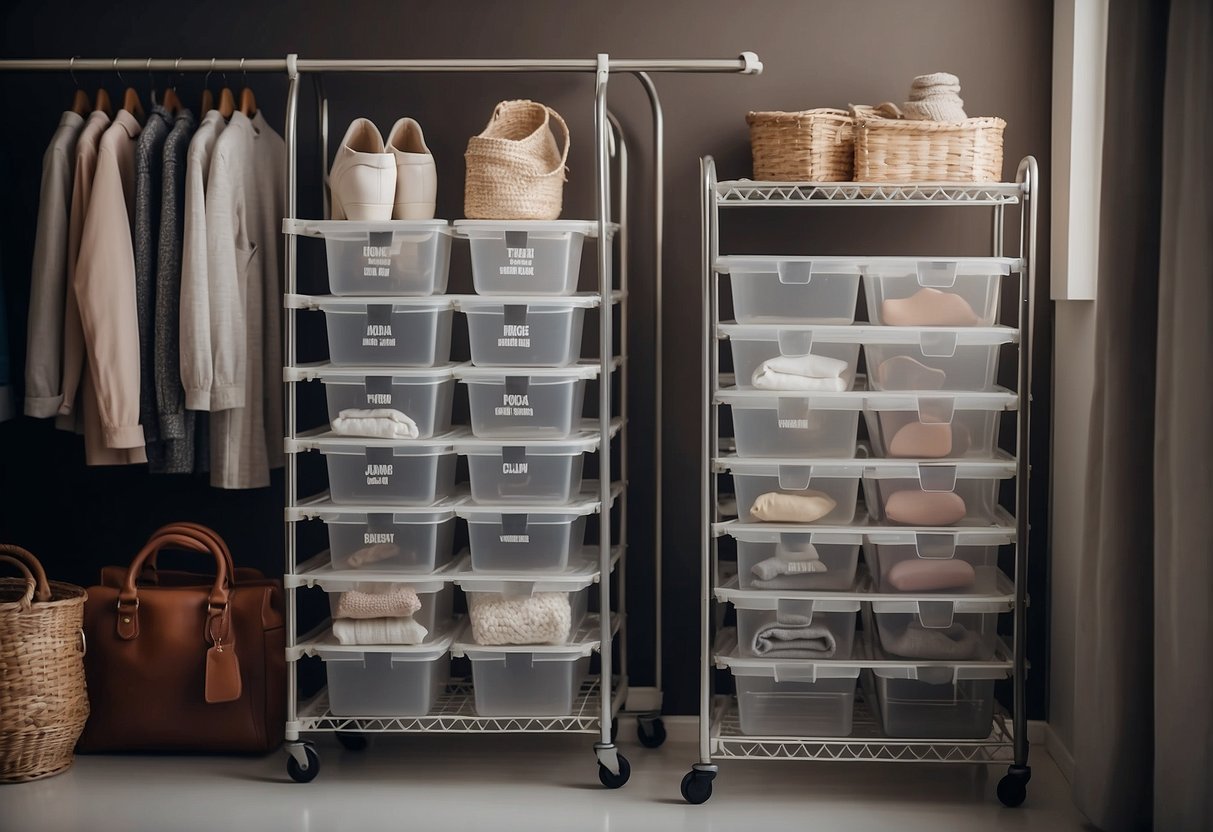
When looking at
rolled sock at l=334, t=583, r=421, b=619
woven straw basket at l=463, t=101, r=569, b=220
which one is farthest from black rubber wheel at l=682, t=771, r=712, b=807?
woven straw basket at l=463, t=101, r=569, b=220

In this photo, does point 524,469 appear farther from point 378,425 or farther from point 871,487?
point 871,487

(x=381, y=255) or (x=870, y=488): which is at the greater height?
(x=381, y=255)

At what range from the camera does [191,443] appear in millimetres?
3309

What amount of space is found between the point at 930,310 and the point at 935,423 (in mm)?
263

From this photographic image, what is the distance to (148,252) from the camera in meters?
3.26

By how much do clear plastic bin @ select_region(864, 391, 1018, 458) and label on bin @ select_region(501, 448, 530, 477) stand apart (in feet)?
2.69

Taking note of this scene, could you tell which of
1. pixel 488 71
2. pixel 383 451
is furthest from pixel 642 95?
pixel 383 451

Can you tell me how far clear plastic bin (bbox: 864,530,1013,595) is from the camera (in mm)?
3061

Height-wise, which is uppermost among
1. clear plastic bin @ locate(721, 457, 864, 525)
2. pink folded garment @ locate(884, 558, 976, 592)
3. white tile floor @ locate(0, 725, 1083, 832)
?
clear plastic bin @ locate(721, 457, 864, 525)

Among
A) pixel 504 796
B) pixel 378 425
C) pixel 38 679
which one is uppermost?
pixel 378 425

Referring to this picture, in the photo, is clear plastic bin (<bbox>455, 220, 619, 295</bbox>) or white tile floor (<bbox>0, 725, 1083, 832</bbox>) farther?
clear plastic bin (<bbox>455, 220, 619, 295</bbox>)

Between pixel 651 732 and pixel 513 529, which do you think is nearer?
pixel 513 529

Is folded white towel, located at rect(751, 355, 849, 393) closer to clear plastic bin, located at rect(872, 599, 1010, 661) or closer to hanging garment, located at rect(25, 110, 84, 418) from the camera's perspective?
clear plastic bin, located at rect(872, 599, 1010, 661)

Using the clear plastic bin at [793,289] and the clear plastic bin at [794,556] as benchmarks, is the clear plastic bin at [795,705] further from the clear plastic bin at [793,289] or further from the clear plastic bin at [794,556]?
the clear plastic bin at [793,289]
